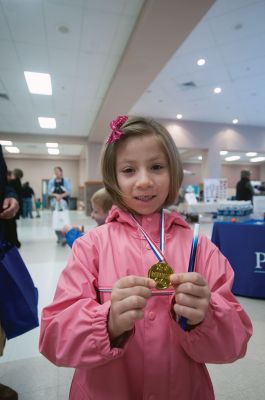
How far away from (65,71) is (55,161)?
1368 cm

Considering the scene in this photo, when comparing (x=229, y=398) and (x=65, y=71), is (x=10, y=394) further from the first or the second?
(x=65, y=71)

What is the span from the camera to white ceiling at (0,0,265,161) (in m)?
3.51

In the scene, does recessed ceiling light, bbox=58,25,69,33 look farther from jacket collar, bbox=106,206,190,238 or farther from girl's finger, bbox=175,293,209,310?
girl's finger, bbox=175,293,209,310

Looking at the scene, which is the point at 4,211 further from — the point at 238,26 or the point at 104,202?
the point at 238,26

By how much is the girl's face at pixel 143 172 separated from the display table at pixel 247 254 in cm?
208

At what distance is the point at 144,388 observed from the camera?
1.94 ft

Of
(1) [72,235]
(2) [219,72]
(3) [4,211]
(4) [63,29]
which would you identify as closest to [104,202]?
(1) [72,235]

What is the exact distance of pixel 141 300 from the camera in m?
0.46

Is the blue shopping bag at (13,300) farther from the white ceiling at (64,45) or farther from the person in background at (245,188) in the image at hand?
the person in background at (245,188)

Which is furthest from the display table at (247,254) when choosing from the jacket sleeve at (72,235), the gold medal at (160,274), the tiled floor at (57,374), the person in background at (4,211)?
the gold medal at (160,274)

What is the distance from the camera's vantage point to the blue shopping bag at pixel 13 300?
1.07 metres

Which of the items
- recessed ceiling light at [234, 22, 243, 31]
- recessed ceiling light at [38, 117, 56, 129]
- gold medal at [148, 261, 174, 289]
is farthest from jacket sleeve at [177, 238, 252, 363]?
recessed ceiling light at [38, 117, 56, 129]

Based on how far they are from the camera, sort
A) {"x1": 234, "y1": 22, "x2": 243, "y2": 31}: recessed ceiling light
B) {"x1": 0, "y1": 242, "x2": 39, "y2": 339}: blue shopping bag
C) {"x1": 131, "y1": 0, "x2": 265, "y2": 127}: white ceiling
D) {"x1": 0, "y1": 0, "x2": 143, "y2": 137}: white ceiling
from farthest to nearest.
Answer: {"x1": 234, "y1": 22, "x2": 243, "y2": 31}: recessed ceiling light, {"x1": 131, "y1": 0, "x2": 265, "y2": 127}: white ceiling, {"x1": 0, "y1": 0, "x2": 143, "y2": 137}: white ceiling, {"x1": 0, "y1": 242, "x2": 39, "y2": 339}: blue shopping bag

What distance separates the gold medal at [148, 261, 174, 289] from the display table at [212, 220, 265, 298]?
86.7 inches
